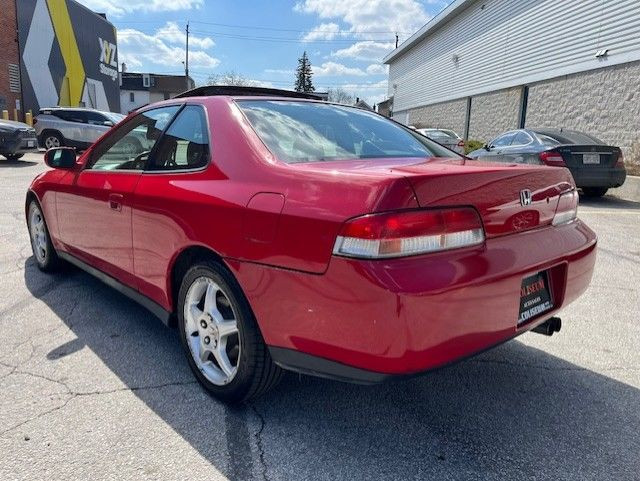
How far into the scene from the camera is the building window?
2162 cm

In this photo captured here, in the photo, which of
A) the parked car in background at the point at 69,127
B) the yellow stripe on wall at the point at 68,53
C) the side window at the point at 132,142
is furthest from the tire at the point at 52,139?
the side window at the point at 132,142

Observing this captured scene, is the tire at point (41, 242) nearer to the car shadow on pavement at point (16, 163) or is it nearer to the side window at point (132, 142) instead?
the side window at point (132, 142)

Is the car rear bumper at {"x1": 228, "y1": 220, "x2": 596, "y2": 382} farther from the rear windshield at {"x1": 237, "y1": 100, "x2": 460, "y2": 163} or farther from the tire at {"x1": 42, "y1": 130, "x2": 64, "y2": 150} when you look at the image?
the tire at {"x1": 42, "y1": 130, "x2": 64, "y2": 150}

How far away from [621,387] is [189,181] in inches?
99.4

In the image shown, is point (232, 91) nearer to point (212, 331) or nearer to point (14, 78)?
point (212, 331)

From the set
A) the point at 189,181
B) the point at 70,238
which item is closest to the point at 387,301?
the point at 189,181

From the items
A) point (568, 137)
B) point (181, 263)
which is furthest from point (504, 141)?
point (181, 263)

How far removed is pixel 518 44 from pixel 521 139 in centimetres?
1174

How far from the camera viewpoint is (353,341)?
6.31 ft

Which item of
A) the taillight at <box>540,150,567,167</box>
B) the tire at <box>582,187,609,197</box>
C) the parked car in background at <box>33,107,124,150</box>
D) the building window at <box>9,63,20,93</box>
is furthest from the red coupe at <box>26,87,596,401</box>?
the building window at <box>9,63,20,93</box>

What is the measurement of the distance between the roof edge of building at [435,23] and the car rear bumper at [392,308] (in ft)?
87.3

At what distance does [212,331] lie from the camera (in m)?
2.57

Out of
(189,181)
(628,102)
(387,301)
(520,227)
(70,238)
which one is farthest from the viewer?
(628,102)

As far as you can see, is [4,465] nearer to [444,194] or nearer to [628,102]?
[444,194]
